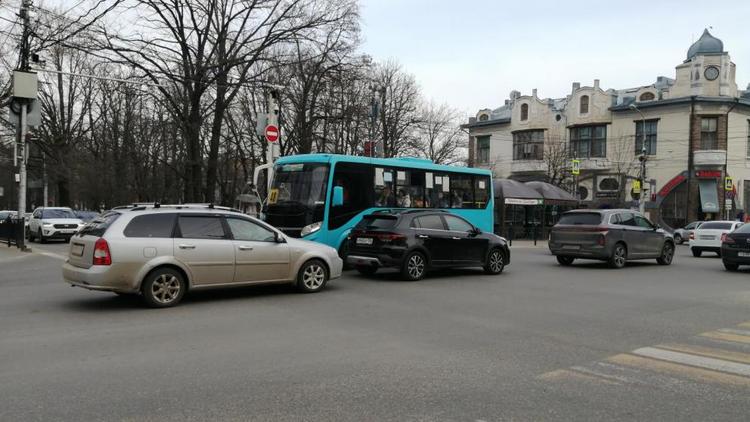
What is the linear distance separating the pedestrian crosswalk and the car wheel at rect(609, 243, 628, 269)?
9.63 metres

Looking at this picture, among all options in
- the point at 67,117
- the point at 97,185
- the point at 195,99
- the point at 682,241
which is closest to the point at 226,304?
the point at 195,99

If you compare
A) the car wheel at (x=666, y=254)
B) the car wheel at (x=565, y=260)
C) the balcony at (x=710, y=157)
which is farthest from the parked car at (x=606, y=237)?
the balcony at (x=710, y=157)

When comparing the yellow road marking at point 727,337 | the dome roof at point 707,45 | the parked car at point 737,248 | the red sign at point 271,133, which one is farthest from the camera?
the dome roof at point 707,45

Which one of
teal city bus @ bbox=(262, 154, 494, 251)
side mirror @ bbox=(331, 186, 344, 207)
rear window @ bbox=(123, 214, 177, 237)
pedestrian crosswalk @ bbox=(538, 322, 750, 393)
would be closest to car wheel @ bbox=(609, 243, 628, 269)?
teal city bus @ bbox=(262, 154, 494, 251)

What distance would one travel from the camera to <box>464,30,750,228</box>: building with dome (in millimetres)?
43562

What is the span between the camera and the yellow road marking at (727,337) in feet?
24.1

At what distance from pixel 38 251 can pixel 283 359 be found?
19.0 metres

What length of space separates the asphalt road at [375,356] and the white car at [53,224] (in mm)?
17394

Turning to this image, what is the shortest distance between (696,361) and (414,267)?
7.15 m

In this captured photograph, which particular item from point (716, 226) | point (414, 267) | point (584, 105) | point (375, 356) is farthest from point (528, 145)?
point (375, 356)

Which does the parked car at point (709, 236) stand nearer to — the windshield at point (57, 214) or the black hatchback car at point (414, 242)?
the black hatchback car at point (414, 242)

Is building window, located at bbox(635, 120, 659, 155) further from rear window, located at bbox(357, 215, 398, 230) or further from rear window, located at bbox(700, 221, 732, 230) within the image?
rear window, located at bbox(357, 215, 398, 230)

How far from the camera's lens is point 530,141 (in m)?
53.3

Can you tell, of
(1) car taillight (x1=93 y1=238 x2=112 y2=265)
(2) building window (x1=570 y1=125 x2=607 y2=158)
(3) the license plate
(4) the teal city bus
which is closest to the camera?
(1) car taillight (x1=93 y1=238 x2=112 y2=265)
